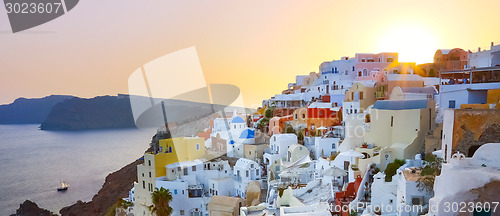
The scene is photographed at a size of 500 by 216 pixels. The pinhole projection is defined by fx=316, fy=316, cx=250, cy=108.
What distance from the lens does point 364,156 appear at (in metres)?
14.9

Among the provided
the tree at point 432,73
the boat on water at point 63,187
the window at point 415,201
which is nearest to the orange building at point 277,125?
the tree at point 432,73

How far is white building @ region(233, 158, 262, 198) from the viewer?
19.6 metres

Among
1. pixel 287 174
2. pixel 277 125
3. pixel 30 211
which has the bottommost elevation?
pixel 30 211

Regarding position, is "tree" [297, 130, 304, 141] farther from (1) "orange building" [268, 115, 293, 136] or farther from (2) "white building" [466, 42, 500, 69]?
(2) "white building" [466, 42, 500, 69]

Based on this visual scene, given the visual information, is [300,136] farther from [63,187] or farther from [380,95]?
[63,187]

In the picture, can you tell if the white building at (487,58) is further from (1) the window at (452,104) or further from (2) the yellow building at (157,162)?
(2) the yellow building at (157,162)

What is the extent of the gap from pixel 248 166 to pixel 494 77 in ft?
44.2

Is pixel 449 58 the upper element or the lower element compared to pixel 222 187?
upper

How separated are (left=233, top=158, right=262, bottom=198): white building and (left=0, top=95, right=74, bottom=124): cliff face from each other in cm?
12401

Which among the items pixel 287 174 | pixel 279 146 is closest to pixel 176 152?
pixel 279 146

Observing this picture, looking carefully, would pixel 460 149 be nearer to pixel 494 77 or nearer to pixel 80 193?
pixel 494 77

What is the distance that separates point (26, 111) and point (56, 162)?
243 feet

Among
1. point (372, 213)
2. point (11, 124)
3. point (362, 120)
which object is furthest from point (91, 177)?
point (11, 124)

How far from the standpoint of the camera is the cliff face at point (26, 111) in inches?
4951
